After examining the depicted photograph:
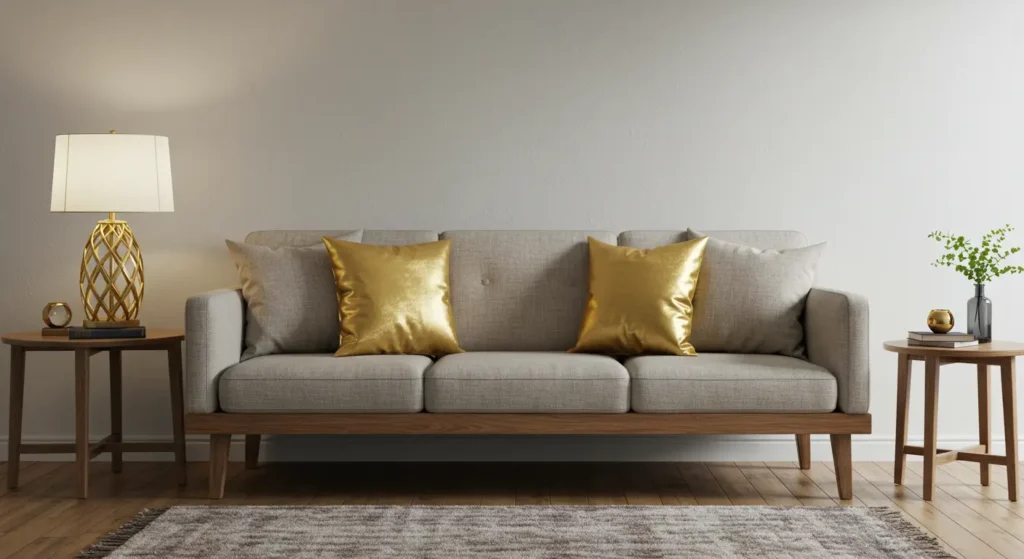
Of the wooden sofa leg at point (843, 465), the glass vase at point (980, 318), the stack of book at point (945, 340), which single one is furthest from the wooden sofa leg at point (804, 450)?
the glass vase at point (980, 318)

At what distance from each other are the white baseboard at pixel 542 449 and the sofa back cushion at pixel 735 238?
805 millimetres

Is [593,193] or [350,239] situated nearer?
[350,239]

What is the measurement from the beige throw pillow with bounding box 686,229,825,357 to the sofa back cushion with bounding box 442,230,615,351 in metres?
0.46

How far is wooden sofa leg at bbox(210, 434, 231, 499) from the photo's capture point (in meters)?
3.52

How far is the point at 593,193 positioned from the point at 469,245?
0.61 metres

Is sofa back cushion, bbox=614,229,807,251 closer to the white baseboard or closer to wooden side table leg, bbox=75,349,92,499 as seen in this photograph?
the white baseboard

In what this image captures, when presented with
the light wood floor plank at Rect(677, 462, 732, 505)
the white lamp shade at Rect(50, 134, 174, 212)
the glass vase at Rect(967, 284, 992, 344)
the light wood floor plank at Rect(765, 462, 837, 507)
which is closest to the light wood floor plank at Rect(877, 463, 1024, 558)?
the light wood floor plank at Rect(765, 462, 837, 507)

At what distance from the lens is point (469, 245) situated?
4039mm

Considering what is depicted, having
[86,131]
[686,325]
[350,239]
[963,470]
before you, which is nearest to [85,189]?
[86,131]

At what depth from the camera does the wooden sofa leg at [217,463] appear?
3520mm

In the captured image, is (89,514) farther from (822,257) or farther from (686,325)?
(822,257)

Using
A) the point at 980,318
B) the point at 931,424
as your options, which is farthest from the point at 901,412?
the point at 980,318

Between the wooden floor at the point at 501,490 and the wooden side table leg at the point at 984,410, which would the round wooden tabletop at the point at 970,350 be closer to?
the wooden side table leg at the point at 984,410

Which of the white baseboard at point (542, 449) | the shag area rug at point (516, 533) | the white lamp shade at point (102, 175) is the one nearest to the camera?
the shag area rug at point (516, 533)
